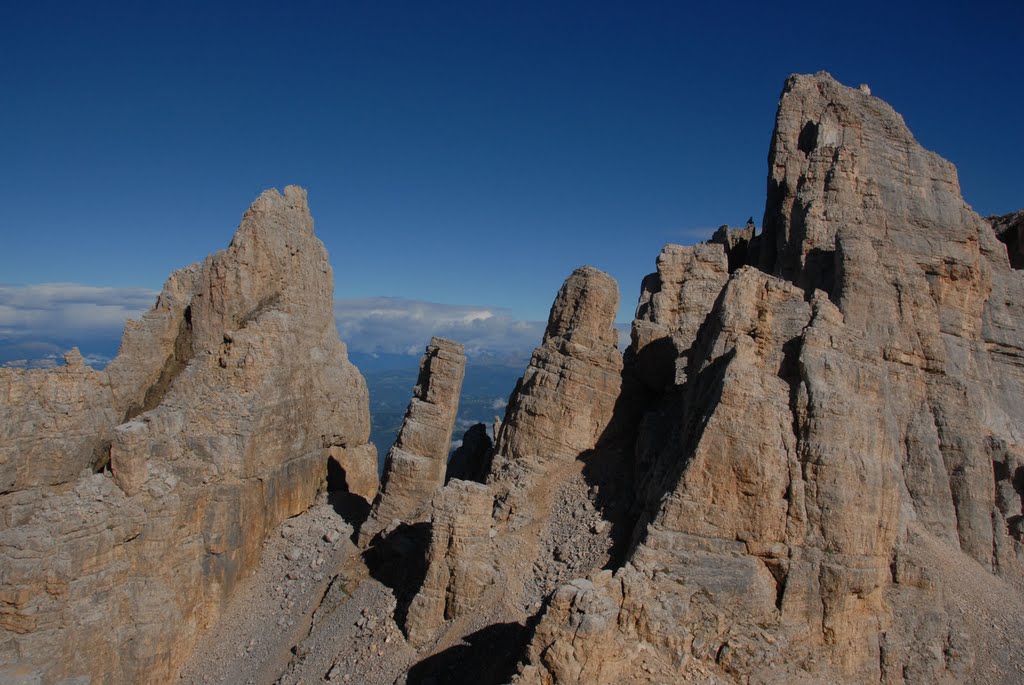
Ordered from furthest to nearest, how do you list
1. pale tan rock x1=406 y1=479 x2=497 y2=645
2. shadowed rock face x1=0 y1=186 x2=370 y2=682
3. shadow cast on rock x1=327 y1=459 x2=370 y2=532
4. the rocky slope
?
shadow cast on rock x1=327 y1=459 x2=370 y2=532
pale tan rock x1=406 y1=479 x2=497 y2=645
shadowed rock face x1=0 y1=186 x2=370 y2=682
the rocky slope

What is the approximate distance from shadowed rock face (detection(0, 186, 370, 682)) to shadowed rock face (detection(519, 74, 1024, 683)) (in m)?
18.8

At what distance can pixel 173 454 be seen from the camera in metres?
32.6

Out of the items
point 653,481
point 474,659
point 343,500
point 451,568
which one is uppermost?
point 653,481

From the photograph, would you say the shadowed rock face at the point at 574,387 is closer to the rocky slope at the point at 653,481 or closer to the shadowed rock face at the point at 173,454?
the rocky slope at the point at 653,481

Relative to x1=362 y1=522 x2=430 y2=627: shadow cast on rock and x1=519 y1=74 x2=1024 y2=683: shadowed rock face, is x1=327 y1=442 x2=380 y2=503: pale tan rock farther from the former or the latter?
x1=519 y1=74 x2=1024 y2=683: shadowed rock face

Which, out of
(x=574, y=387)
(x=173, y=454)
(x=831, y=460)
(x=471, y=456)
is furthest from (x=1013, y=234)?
(x=173, y=454)

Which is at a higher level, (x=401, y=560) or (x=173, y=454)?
(x=173, y=454)

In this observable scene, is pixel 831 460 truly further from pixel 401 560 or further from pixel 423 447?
pixel 423 447

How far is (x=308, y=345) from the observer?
1599 inches

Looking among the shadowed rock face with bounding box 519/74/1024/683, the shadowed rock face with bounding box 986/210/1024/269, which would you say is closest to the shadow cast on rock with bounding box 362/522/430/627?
the shadowed rock face with bounding box 519/74/1024/683

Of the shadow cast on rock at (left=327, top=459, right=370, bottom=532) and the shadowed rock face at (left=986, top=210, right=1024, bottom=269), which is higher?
the shadowed rock face at (left=986, top=210, right=1024, bottom=269)

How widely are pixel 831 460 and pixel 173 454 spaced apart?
28.2 meters

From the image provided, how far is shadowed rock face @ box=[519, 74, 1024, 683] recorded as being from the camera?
21625mm

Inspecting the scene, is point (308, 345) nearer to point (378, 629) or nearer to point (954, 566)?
point (378, 629)
